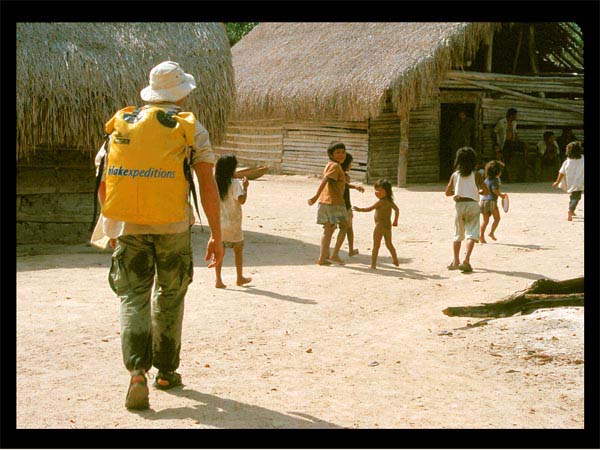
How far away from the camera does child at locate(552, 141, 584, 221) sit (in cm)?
1355

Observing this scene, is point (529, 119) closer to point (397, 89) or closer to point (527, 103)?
point (527, 103)

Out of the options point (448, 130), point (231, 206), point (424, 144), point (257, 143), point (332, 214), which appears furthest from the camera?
point (257, 143)

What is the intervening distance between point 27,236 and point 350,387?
7.72 m

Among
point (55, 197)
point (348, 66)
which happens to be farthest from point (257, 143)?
point (55, 197)

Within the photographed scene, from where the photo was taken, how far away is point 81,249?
1116 cm

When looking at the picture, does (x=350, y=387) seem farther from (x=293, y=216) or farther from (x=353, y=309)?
(x=293, y=216)

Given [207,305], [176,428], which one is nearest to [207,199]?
[176,428]

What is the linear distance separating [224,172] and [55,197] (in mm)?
4140

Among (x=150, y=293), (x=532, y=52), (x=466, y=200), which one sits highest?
(x=532, y=52)

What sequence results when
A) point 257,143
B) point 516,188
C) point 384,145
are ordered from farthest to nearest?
point 257,143 → point 384,145 → point 516,188

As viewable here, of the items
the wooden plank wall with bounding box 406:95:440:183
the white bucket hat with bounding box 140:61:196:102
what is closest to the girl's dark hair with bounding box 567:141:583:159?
the wooden plank wall with bounding box 406:95:440:183

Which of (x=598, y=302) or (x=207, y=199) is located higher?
(x=207, y=199)

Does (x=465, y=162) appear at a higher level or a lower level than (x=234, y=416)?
higher

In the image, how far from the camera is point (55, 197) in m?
11.8
